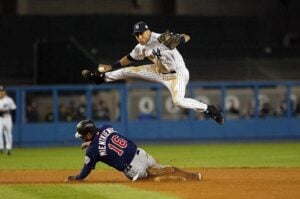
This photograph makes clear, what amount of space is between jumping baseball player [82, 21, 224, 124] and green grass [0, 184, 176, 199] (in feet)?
6.98

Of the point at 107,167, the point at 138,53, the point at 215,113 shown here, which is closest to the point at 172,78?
the point at 138,53

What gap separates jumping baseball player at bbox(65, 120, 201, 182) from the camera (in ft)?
37.0

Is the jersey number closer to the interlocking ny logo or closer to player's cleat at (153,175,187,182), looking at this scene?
player's cleat at (153,175,187,182)

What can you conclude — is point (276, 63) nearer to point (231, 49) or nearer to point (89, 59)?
point (231, 49)

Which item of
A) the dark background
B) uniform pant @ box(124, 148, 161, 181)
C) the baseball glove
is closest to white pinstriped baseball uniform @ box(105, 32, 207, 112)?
the baseball glove

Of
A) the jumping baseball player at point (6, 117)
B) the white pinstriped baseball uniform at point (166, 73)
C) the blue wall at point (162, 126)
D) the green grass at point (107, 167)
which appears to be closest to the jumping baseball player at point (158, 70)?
the white pinstriped baseball uniform at point (166, 73)

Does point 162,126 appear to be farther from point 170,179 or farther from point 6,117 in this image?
point 170,179

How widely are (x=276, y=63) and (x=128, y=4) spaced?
272 inches

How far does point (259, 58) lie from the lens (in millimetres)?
30547

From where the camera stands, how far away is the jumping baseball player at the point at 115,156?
1127cm

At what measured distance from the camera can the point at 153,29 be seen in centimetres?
3112

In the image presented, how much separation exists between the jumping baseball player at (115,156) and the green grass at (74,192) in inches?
17.3

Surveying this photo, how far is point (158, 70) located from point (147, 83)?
14.3m

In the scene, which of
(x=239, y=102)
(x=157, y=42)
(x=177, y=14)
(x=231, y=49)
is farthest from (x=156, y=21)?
(x=157, y=42)
